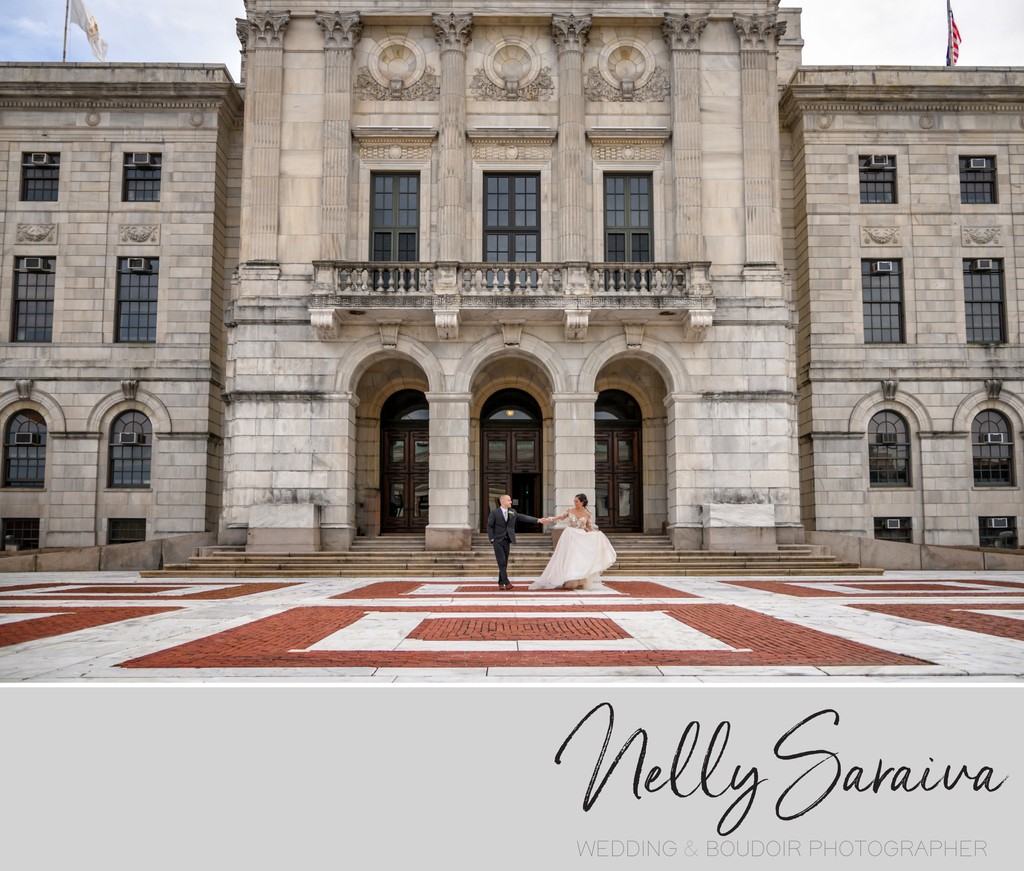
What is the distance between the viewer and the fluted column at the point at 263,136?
2841 centimetres

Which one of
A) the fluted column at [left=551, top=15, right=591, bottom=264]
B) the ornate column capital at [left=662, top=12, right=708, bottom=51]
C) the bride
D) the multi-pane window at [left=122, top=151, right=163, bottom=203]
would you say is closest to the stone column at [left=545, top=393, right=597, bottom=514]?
the fluted column at [left=551, top=15, right=591, bottom=264]

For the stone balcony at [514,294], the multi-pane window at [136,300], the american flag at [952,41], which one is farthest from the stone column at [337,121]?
the american flag at [952,41]

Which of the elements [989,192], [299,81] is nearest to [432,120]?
[299,81]

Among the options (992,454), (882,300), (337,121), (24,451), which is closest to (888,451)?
(992,454)

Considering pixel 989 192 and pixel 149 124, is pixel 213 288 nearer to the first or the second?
pixel 149 124

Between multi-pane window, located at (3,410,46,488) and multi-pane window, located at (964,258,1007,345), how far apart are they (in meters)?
34.4

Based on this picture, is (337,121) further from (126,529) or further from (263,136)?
(126,529)

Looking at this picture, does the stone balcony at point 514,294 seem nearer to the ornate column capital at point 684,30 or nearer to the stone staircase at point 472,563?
the stone staircase at point 472,563

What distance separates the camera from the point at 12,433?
3256 centimetres

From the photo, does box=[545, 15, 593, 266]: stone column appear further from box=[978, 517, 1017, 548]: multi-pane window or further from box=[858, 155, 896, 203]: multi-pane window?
box=[978, 517, 1017, 548]: multi-pane window

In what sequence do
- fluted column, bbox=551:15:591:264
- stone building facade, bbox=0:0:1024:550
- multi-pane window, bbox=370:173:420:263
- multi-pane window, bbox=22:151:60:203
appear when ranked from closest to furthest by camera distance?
stone building facade, bbox=0:0:1024:550 → fluted column, bbox=551:15:591:264 → multi-pane window, bbox=370:173:420:263 → multi-pane window, bbox=22:151:60:203

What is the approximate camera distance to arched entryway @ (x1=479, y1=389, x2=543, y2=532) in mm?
31031

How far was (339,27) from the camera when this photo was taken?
29.1 m

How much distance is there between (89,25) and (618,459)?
88.6 feet
